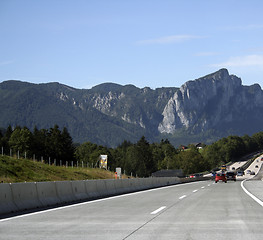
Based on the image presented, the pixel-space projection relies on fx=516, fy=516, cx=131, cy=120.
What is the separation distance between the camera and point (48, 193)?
1833cm

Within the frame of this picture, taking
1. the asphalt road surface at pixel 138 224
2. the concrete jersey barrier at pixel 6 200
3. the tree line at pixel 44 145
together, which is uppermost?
the tree line at pixel 44 145

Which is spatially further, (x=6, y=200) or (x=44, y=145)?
(x=44, y=145)

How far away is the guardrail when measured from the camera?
1520 centimetres

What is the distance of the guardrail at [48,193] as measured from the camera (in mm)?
15203

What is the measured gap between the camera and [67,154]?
13400cm

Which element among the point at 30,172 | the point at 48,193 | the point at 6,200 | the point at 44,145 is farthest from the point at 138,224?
the point at 44,145

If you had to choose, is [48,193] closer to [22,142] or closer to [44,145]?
[22,142]

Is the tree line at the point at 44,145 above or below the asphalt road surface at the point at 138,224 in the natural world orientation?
above

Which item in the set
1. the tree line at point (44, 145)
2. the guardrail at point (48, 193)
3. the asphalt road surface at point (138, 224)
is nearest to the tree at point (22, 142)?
the tree line at point (44, 145)

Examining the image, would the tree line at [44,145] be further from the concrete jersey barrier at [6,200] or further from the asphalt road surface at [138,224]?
the asphalt road surface at [138,224]

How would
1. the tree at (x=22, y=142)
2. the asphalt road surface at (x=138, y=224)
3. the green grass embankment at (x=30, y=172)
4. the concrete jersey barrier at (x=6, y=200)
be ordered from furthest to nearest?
1. the tree at (x=22, y=142)
2. the green grass embankment at (x=30, y=172)
3. the concrete jersey barrier at (x=6, y=200)
4. the asphalt road surface at (x=138, y=224)

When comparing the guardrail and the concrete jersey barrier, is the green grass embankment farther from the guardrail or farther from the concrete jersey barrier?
the concrete jersey barrier

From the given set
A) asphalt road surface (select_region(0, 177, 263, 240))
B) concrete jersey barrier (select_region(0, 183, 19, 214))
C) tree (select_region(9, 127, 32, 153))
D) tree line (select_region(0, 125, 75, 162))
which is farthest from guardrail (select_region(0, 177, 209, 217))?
tree (select_region(9, 127, 32, 153))

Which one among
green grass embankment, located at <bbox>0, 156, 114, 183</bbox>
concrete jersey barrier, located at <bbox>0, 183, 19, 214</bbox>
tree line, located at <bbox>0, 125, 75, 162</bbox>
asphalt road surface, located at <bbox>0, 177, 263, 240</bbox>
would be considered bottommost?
asphalt road surface, located at <bbox>0, 177, 263, 240</bbox>
